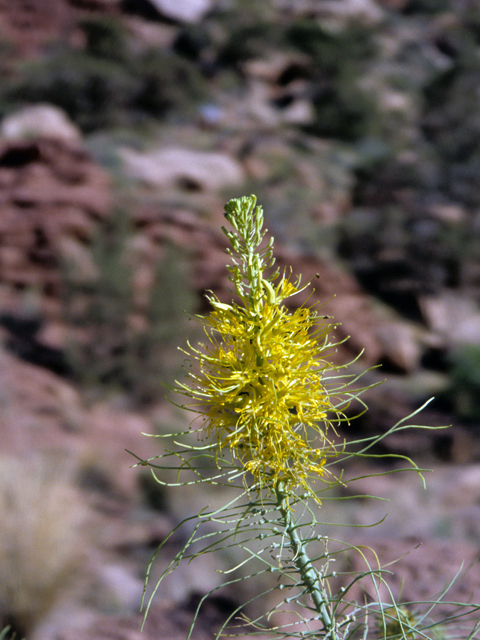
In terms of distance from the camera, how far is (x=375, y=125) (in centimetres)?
1944

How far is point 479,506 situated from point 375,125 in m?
15.9

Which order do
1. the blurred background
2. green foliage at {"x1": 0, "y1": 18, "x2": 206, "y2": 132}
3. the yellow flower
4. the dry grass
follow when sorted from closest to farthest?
the yellow flower → the dry grass → the blurred background → green foliage at {"x1": 0, "y1": 18, "x2": 206, "y2": 132}

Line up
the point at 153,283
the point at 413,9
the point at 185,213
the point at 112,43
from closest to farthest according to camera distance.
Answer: the point at 153,283
the point at 185,213
the point at 112,43
the point at 413,9

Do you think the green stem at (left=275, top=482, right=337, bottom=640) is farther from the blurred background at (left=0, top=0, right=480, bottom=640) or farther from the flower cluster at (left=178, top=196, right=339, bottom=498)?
the blurred background at (left=0, top=0, right=480, bottom=640)

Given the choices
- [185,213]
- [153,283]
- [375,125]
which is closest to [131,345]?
[153,283]

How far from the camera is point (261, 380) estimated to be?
4.40ft

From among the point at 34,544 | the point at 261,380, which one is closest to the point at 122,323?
the point at 34,544

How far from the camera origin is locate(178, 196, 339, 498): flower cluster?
1322 mm

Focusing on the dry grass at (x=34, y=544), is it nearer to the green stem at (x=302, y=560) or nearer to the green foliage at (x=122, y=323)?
the green stem at (x=302, y=560)

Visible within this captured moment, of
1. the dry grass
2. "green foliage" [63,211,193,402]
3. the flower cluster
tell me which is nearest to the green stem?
the flower cluster

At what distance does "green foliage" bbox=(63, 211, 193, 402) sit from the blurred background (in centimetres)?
4

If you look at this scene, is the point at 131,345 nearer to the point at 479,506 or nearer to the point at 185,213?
the point at 185,213

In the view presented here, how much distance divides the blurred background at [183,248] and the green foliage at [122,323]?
0.04m

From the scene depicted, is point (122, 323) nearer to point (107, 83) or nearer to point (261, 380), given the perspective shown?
point (261, 380)
